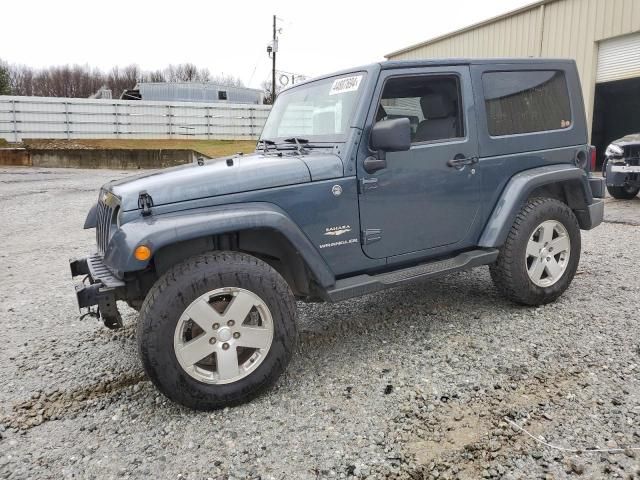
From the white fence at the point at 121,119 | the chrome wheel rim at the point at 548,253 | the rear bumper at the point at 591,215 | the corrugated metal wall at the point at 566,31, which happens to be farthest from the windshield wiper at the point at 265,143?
the white fence at the point at 121,119

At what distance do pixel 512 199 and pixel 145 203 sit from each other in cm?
257

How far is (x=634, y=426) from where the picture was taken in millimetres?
2293

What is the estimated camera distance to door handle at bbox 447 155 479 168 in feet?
11.0

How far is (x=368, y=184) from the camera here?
303 centimetres

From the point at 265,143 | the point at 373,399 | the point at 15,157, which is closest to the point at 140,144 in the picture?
the point at 15,157

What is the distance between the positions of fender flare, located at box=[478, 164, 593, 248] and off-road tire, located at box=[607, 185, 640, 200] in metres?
6.81

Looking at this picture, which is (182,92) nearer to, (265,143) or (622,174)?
(622,174)

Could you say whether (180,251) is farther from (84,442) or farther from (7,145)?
(7,145)

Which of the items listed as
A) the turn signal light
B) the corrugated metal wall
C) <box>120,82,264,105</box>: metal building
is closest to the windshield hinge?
the turn signal light

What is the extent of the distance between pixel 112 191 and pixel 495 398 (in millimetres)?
2496

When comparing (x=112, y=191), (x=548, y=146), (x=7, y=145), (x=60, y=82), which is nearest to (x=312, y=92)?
(x=112, y=191)

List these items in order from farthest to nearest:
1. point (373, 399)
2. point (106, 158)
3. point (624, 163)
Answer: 1. point (106, 158)
2. point (624, 163)
3. point (373, 399)

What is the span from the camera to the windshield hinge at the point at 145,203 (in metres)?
2.51

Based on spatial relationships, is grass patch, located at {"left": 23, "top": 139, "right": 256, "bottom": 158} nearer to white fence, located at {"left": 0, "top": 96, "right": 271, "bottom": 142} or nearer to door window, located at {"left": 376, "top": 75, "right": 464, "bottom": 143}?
white fence, located at {"left": 0, "top": 96, "right": 271, "bottom": 142}
